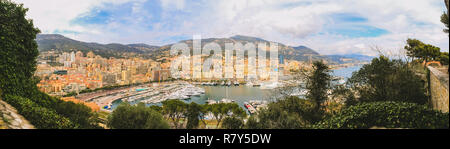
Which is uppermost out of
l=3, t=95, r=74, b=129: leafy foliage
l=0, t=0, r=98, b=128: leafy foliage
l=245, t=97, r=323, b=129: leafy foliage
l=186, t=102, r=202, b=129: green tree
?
l=0, t=0, r=98, b=128: leafy foliage

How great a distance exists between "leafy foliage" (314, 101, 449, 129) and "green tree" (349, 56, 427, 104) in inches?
151

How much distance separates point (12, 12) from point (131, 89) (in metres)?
30.8

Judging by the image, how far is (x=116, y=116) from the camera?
523 cm

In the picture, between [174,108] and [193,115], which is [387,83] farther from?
[174,108]

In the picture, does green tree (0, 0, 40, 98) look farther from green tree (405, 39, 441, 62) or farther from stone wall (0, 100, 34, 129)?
green tree (405, 39, 441, 62)

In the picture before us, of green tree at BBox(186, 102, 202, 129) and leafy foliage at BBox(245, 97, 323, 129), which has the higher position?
leafy foliage at BBox(245, 97, 323, 129)

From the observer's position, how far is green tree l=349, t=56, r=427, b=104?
6.03 metres

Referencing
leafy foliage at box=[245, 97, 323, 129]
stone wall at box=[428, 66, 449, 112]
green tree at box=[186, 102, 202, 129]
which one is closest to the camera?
stone wall at box=[428, 66, 449, 112]

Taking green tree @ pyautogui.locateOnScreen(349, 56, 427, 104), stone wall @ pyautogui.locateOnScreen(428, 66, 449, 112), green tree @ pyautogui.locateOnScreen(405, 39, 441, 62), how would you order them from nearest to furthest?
stone wall @ pyautogui.locateOnScreen(428, 66, 449, 112), green tree @ pyautogui.locateOnScreen(349, 56, 427, 104), green tree @ pyautogui.locateOnScreen(405, 39, 441, 62)

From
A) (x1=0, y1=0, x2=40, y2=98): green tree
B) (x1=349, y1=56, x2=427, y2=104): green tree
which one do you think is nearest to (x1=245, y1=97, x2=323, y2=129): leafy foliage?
(x1=349, y1=56, x2=427, y2=104): green tree

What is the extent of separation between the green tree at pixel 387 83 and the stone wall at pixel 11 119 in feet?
30.4

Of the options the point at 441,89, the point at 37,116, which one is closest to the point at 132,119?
the point at 37,116
